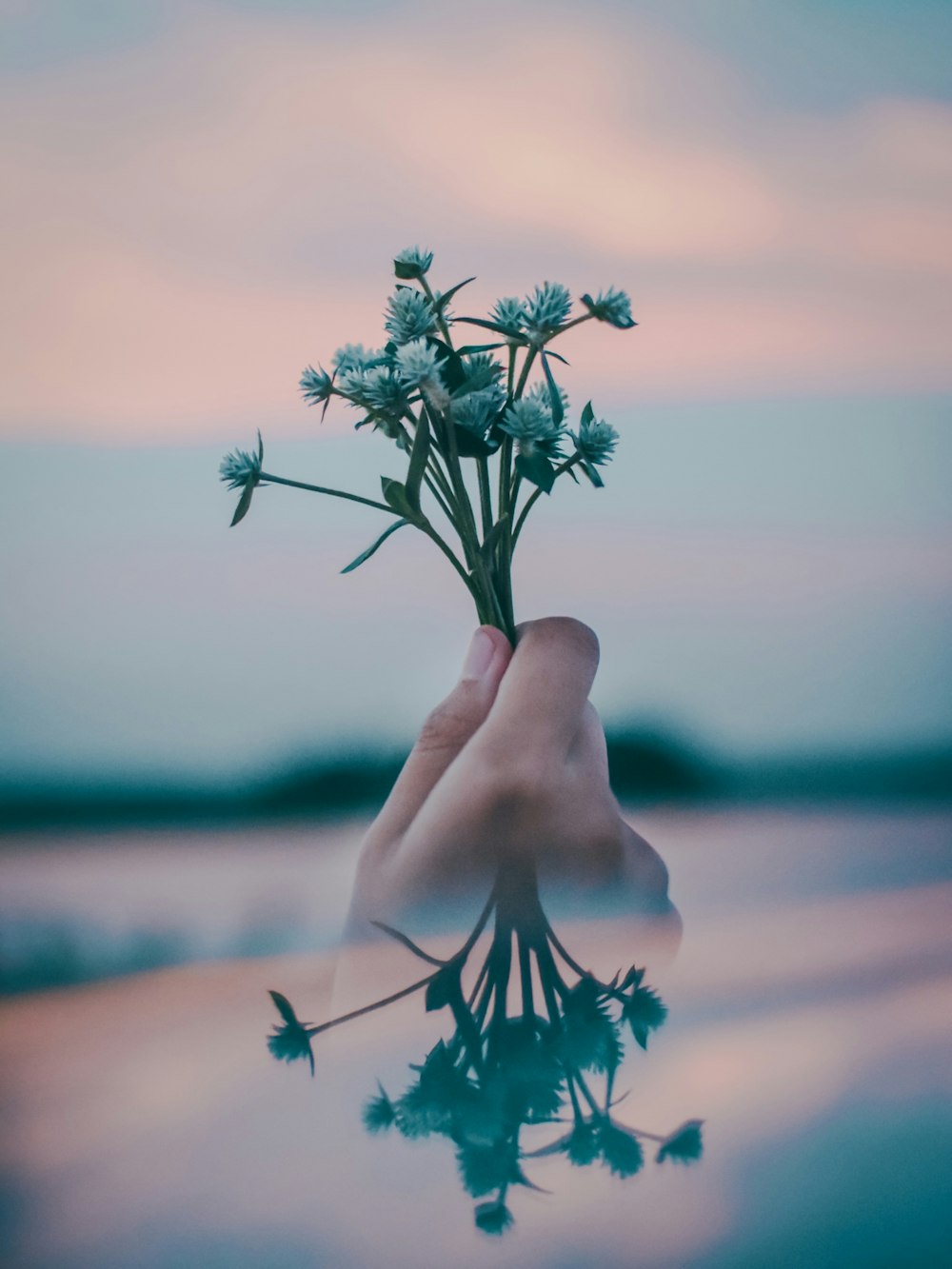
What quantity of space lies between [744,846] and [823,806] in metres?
0.20

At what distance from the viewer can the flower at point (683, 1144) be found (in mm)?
371

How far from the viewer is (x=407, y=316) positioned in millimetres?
631

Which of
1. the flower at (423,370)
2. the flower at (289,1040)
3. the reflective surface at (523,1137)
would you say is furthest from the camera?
the flower at (423,370)

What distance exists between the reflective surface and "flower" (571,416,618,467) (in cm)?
26

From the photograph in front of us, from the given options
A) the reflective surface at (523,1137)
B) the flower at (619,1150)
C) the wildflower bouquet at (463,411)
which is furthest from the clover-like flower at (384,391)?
the flower at (619,1150)

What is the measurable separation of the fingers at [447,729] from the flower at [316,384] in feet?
0.54

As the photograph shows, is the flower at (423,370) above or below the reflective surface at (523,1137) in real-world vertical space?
above

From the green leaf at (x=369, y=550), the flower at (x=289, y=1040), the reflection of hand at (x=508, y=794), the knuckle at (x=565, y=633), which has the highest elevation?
the green leaf at (x=369, y=550)

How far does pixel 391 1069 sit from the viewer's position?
17.3 inches

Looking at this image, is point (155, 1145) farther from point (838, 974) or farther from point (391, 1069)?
point (838, 974)

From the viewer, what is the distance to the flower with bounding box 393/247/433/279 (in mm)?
640

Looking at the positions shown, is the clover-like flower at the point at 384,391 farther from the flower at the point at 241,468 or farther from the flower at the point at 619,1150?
the flower at the point at 619,1150

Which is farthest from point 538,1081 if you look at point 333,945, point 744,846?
point 744,846

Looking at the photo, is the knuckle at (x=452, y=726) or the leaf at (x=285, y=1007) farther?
the knuckle at (x=452, y=726)
